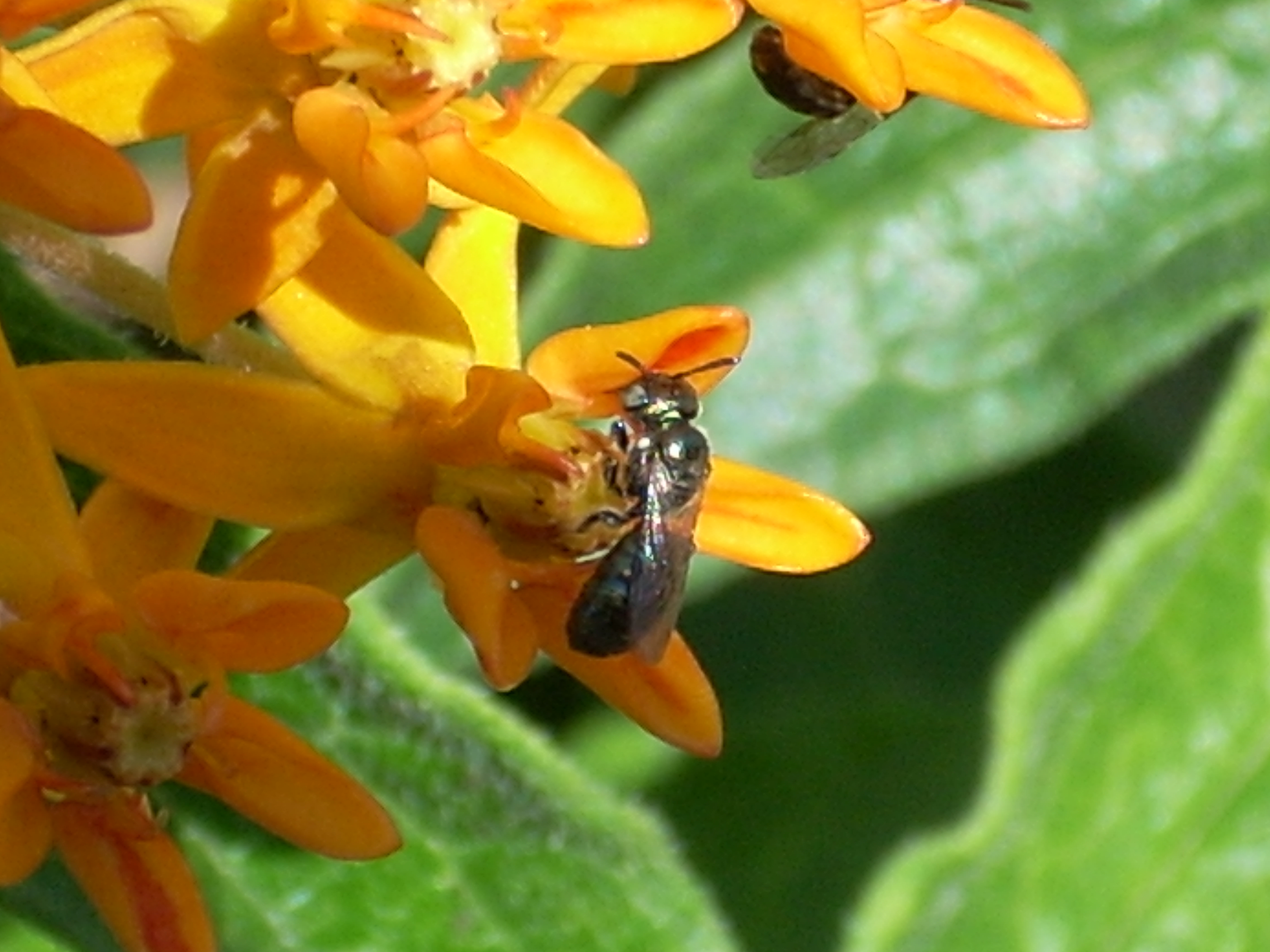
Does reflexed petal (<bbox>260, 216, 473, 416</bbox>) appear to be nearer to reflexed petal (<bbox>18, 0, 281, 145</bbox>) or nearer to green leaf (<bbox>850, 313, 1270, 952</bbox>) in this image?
reflexed petal (<bbox>18, 0, 281, 145</bbox>)

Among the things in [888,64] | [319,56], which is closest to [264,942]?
[319,56]

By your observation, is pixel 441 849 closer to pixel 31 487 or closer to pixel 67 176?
pixel 31 487

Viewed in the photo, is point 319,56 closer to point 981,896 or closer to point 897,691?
point 981,896

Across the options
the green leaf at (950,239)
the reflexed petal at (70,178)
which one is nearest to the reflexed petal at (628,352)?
the reflexed petal at (70,178)

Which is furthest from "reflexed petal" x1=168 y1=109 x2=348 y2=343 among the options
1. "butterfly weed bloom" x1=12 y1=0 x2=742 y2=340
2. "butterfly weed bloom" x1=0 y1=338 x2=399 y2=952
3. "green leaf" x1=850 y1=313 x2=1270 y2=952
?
"green leaf" x1=850 y1=313 x2=1270 y2=952

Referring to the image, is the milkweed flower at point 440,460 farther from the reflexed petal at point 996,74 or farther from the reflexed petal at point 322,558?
the reflexed petal at point 996,74

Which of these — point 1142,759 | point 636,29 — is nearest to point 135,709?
point 636,29
